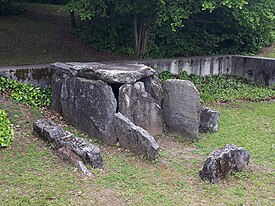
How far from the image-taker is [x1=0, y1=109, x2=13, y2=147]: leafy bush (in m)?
6.10

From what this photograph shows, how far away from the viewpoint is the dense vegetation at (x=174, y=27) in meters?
10.4

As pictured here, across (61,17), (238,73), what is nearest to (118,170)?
(238,73)

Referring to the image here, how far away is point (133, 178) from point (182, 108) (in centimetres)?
222

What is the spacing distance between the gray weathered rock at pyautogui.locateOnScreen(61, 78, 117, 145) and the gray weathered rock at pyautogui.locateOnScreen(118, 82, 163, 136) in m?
0.21

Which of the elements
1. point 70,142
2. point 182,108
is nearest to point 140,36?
point 182,108

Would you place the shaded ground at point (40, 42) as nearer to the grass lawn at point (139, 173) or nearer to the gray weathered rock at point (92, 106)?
the grass lawn at point (139, 173)

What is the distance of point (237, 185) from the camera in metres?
5.26

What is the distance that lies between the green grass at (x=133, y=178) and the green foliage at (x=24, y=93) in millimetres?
891

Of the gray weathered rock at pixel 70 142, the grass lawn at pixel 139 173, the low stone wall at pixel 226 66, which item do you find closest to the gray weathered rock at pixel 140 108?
the grass lawn at pixel 139 173

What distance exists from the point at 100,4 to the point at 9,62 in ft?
9.60

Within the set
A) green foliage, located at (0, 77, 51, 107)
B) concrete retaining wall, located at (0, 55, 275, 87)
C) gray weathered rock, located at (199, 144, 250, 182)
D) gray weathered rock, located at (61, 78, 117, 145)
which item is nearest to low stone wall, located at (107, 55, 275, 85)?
concrete retaining wall, located at (0, 55, 275, 87)

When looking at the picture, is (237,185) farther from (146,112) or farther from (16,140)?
(16,140)

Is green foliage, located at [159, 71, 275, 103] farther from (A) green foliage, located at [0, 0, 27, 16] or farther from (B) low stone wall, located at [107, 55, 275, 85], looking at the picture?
(A) green foliage, located at [0, 0, 27, 16]

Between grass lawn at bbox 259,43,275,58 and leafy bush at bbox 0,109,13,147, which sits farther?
grass lawn at bbox 259,43,275,58
